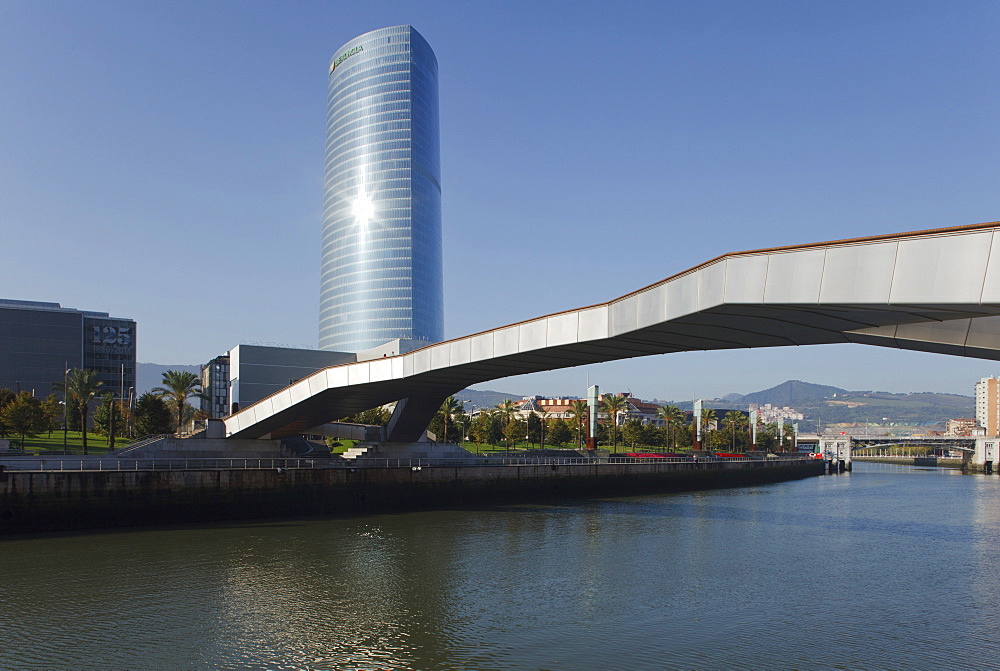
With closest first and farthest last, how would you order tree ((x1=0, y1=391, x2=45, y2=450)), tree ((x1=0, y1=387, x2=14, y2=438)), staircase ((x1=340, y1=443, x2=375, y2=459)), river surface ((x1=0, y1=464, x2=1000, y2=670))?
river surface ((x1=0, y1=464, x2=1000, y2=670))
staircase ((x1=340, y1=443, x2=375, y2=459))
tree ((x1=0, y1=391, x2=45, y2=450))
tree ((x1=0, y1=387, x2=14, y2=438))

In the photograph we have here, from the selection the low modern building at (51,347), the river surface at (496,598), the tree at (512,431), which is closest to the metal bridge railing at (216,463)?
the river surface at (496,598)

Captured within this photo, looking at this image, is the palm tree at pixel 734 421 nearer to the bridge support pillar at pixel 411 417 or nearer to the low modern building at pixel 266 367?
the low modern building at pixel 266 367

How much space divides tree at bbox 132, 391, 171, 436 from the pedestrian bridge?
39.1 m

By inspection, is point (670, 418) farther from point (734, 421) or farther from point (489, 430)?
point (489, 430)

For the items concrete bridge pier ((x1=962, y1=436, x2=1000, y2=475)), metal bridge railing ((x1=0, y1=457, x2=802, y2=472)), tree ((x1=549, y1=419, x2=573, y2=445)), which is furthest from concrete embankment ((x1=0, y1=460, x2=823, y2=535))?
concrete bridge pier ((x1=962, y1=436, x2=1000, y2=475))

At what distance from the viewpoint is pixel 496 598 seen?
76.6ft

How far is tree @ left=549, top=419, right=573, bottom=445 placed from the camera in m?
113

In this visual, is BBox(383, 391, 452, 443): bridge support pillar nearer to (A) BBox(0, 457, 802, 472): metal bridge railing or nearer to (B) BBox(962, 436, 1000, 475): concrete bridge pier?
(A) BBox(0, 457, 802, 472): metal bridge railing

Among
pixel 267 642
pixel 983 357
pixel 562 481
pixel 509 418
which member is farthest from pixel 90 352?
pixel 983 357

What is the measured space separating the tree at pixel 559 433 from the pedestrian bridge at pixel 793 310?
70.1 m

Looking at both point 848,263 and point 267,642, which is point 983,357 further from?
point 267,642

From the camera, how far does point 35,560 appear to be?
90.7ft

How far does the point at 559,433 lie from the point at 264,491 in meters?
76.4

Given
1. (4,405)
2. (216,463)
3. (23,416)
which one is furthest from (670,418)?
(4,405)
